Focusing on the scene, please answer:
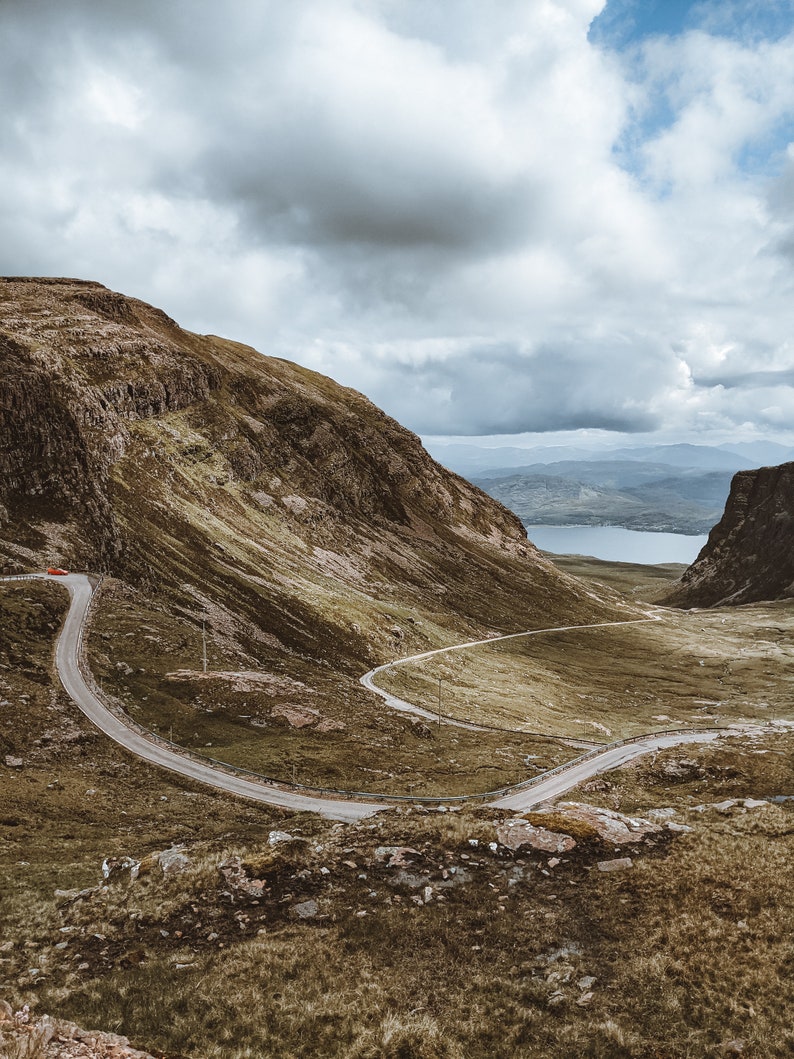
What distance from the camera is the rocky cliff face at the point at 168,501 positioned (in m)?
102

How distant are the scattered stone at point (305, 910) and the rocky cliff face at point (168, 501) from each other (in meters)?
76.9

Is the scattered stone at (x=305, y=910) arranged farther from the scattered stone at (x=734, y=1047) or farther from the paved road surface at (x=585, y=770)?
the paved road surface at (x=585, y=770)

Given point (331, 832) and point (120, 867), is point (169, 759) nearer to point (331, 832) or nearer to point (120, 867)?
point (120, 867)

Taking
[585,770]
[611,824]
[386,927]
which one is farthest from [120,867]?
[585,770]

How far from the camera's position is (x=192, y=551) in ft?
409

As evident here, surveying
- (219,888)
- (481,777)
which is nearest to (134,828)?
(219,888)

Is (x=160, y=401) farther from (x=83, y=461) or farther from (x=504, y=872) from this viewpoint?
(x=504, y=872)

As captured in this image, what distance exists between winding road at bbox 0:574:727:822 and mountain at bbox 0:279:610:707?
1981 cm

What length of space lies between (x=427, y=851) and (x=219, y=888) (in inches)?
418

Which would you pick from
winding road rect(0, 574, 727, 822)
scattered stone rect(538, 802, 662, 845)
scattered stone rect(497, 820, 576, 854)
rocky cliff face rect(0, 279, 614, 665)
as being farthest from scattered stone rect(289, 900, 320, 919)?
rocky cliff face rect(0, 279, 614, 665)

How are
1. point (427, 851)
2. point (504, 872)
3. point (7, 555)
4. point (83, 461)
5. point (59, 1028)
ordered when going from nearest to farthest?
point (59, 1028) → point (504, 872) → point (427, 851) → point (7, 555) → point (83, 461)

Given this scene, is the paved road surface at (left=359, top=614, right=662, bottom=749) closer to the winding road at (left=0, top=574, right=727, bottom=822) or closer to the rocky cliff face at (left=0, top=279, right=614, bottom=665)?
the rocky cliff face at (left=0, top=279, right=614, bottom=665)

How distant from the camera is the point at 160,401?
175 metres

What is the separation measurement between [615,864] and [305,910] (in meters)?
15.3
